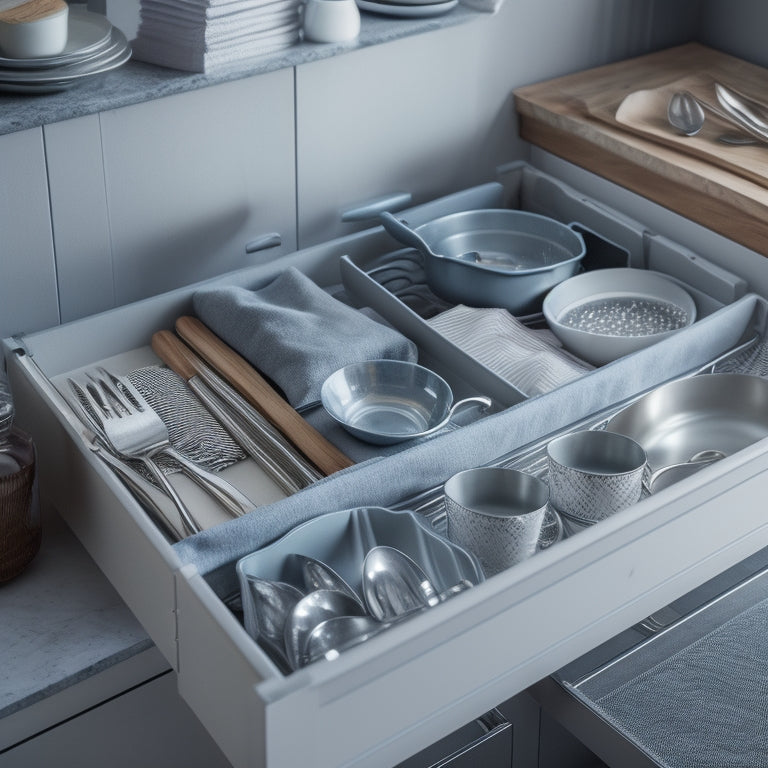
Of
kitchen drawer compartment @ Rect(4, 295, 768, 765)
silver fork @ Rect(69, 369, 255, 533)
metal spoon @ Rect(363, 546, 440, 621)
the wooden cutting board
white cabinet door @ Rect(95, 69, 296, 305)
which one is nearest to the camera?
kitchen drawer compartment @ Rect(4, 295, 768, 765)

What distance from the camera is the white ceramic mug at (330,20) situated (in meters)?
1.40

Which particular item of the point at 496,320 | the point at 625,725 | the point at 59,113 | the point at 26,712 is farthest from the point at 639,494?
the point at 59,113

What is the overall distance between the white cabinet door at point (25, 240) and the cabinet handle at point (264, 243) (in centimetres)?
27

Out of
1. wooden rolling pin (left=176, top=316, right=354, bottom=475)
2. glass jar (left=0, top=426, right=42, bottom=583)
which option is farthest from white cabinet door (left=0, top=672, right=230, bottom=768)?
wooden rolling pin (left=176, top=316, right=354, bottom=475)

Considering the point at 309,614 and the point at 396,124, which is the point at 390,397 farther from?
the point at 396,124

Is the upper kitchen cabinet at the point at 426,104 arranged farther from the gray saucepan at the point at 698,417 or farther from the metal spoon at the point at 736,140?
the gray saucepan at the point at 698,417

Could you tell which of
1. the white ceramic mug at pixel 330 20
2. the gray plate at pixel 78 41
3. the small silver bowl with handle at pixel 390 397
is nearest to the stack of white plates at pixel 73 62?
the gray plate at pixel 78 41

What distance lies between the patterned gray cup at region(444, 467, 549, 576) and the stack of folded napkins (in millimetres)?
608

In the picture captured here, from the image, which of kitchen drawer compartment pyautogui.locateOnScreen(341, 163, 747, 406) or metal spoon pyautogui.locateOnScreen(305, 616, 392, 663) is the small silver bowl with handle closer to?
kitchen drawer compartment pyautogui.locateOnScreen(341, 163, 747, 406)

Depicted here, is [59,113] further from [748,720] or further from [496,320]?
[748,720]

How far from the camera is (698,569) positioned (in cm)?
113

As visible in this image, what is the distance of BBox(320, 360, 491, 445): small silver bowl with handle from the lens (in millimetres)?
1225

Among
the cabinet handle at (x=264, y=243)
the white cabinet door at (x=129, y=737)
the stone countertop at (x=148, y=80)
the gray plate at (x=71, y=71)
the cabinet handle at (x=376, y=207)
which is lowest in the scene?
the white cabinet door at (x=129, y=737)

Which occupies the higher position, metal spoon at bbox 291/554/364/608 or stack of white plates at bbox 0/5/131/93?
stack of white plates at bbox 0/5/131/93
